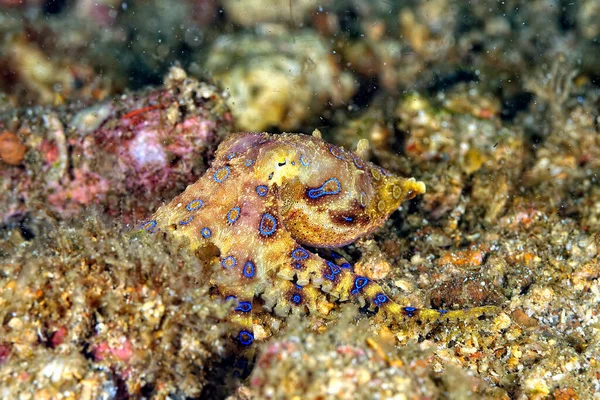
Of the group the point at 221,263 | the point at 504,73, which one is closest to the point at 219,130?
the point at 221,263

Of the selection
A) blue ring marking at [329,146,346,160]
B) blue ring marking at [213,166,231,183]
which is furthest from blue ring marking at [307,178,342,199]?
blue ring marking at [213,166,231,183]

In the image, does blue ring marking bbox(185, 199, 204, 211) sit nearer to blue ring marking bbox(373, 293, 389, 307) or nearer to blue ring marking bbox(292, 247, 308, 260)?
blue ring marking bbox(292, 247, 308, 260)

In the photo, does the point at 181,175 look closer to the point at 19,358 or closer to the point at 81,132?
the point at 81,132

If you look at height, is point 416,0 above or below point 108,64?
above

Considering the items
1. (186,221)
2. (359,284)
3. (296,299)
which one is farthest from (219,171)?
(359,284)

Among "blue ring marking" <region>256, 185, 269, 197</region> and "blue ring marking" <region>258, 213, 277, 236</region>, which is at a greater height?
"blue ring marking" <region>256, 185, 269, 197</region>

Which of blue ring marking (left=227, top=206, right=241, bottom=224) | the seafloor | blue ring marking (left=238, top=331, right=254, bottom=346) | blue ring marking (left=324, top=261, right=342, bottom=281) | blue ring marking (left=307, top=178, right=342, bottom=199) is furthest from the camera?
blue ring marking (left=307, top=178, right=342, bottom=199)
